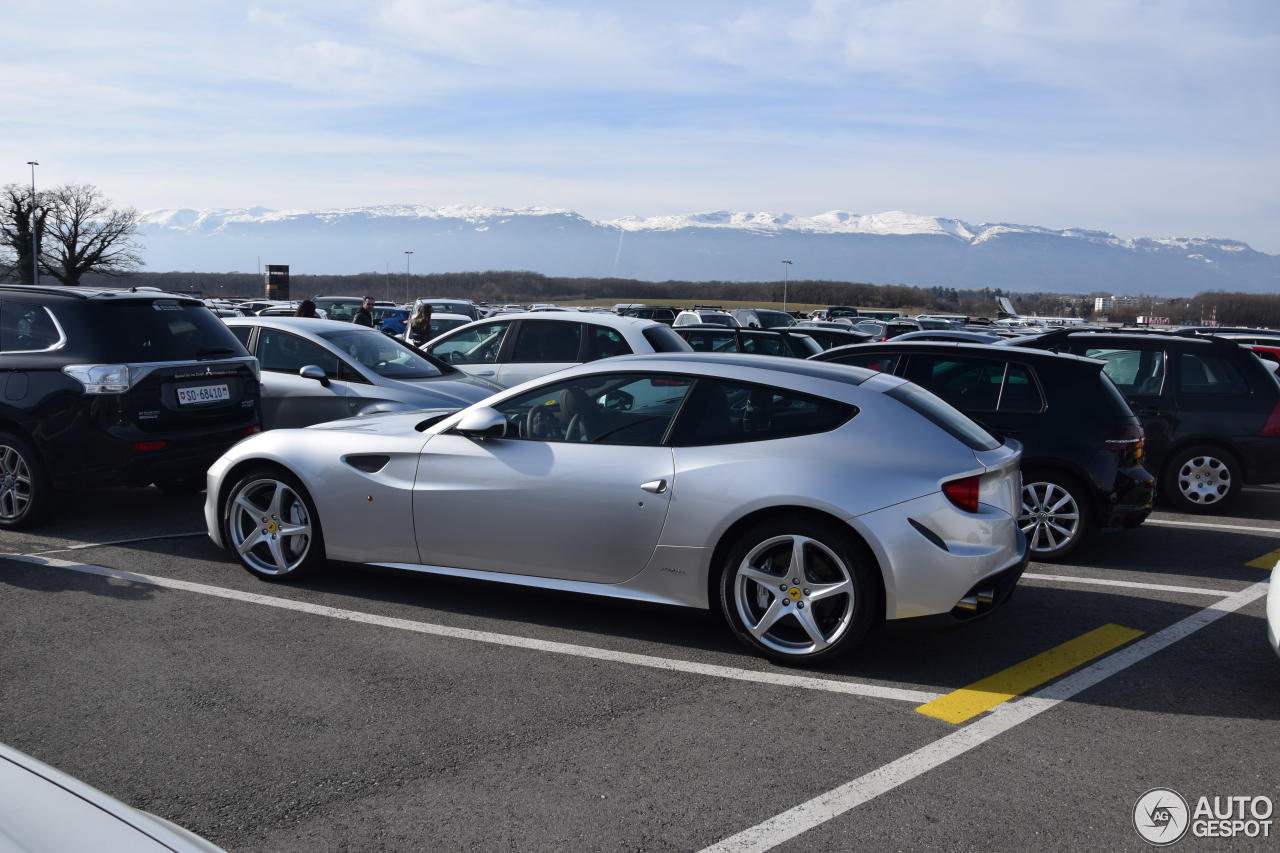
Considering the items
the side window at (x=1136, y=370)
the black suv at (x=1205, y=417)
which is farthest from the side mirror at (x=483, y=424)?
the black suv at (x=1205, y=417)

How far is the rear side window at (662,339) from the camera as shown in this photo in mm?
10859

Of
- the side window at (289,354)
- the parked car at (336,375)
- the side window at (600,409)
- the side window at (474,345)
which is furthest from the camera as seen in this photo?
the side window at (474,345)

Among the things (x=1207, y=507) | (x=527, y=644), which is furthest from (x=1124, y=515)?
(x=527, y=644)

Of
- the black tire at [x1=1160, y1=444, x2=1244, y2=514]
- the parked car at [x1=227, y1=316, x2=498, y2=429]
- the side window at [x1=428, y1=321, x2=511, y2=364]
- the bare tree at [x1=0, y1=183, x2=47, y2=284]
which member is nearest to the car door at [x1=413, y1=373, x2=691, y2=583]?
the parked car at [x1=227, y1=316, x2=498, y2=429]

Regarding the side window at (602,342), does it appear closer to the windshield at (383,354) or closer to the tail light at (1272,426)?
the windshield at (383,354)

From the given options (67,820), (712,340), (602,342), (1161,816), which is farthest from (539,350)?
(67,820)

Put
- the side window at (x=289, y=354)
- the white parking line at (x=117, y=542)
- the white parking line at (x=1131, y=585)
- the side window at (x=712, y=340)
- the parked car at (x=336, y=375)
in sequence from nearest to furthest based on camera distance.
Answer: the white parking line at (x=1131, y=585)
the white parking line at (x=117, y=542)
the parked car at (x=336, y=375)
the side window at (x=289, y=354)
the side window at (x=712, y=340)

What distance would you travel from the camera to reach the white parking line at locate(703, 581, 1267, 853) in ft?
10.8

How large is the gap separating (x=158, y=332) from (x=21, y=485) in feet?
4.69

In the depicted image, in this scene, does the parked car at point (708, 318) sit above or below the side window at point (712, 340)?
above

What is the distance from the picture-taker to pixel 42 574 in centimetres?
623

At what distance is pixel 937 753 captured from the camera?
3.94 m

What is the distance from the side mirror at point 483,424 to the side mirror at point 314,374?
4.28 meters

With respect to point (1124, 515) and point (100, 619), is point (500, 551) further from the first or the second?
point (1124, 515)
